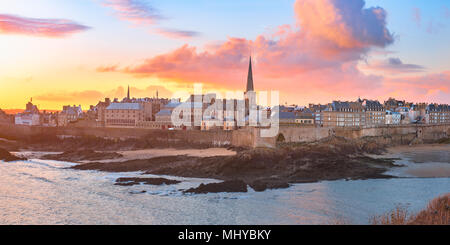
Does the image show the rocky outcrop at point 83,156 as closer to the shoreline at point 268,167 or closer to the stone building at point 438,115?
the shoreline at point 268,167

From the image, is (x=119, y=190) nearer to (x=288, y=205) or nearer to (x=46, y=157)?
(x=288, y=205)

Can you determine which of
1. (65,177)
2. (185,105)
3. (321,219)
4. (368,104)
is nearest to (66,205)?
(65,177)

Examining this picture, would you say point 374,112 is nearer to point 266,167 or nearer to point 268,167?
point 268,167

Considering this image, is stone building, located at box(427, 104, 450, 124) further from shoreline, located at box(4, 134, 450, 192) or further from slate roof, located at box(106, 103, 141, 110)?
slate roof, located at box(106, 103, 141, 110)

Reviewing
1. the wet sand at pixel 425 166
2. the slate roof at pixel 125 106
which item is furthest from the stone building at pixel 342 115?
the slate roof at pixel 125 106

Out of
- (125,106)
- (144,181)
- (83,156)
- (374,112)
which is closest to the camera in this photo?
(144,181)

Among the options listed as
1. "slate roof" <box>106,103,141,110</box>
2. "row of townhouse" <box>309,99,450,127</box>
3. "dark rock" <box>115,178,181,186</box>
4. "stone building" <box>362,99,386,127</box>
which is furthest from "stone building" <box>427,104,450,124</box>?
"dark rock" <box>115,178,181,186</box>

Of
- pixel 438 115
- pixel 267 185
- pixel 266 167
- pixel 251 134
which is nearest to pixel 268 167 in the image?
pixel 266 167

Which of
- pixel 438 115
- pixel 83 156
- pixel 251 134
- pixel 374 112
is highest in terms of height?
pixel 374 112

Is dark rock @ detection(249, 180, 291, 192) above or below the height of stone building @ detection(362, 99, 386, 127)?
below

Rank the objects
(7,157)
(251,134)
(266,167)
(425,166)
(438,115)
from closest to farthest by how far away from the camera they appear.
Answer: (266,167)
(425,166)
(7,157)
(251,134)
(438,115)

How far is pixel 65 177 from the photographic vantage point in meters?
28.5

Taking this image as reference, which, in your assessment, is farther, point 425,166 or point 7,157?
point 7,157
